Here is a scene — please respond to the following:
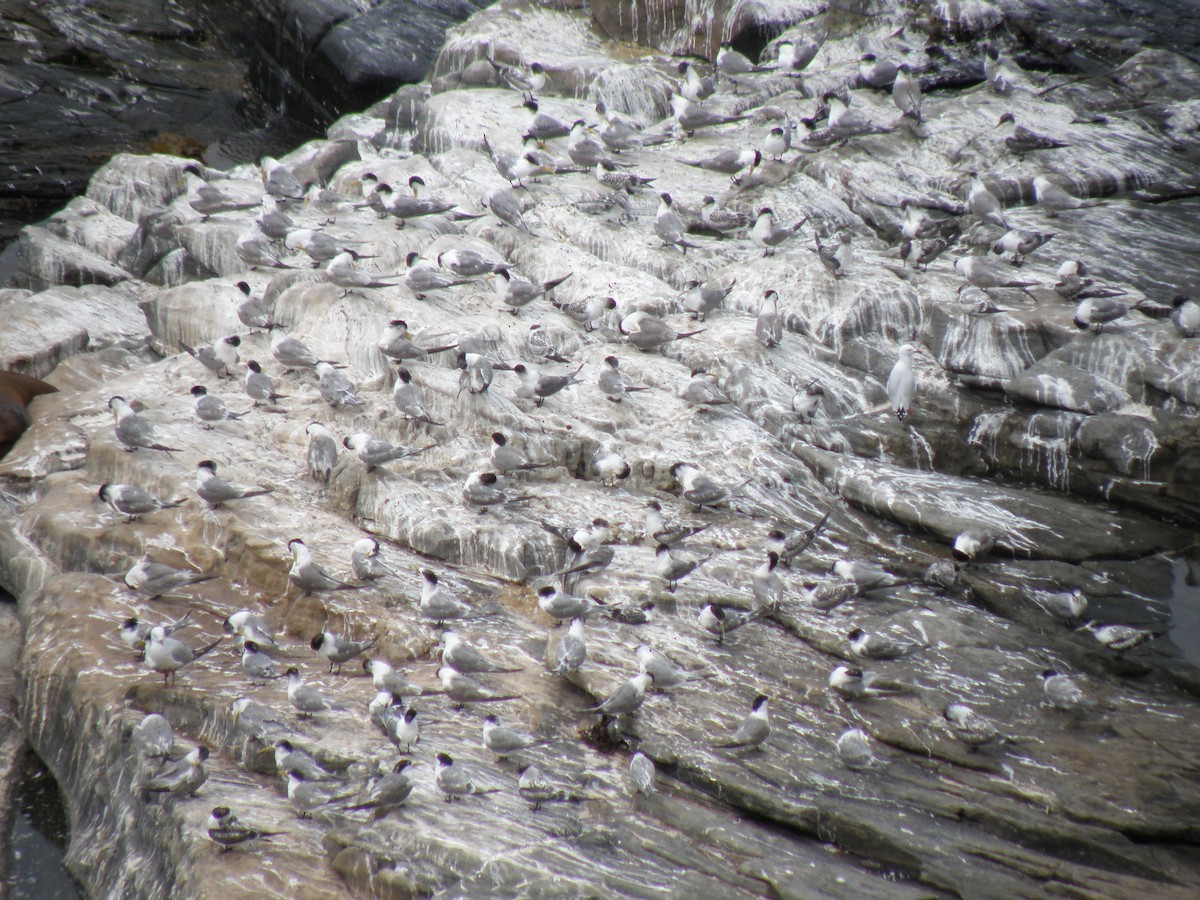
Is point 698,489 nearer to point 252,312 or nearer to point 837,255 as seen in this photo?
point 837,255

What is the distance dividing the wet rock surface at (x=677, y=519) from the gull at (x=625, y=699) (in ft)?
0.58

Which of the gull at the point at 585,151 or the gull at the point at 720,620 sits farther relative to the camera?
the gull at the point at 585,151

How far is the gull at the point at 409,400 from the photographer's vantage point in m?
11.9

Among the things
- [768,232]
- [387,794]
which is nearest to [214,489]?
[387,794]

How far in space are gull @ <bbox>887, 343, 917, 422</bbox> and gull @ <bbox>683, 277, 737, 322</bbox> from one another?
265 centimetres

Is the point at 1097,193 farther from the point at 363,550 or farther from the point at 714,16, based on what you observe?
the point at 363,550

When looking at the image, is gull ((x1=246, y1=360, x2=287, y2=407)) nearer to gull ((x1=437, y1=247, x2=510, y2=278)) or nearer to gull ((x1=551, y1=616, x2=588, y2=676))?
gull ((x1=437, y1=247, x2=510, y2=278))

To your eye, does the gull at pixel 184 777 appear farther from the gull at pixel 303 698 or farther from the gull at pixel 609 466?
the gull at pixel 609 466

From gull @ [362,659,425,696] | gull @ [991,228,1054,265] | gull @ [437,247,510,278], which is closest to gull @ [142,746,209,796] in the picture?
gull @ [362,659,425,696]

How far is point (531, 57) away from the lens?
21781 mm

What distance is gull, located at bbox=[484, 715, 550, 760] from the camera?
8281mm

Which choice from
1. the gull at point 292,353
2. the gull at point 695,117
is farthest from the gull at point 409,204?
the gull at point 695,117

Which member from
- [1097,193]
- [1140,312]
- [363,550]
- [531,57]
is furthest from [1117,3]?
[363,550]

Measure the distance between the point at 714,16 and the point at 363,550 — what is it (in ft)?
56.9
